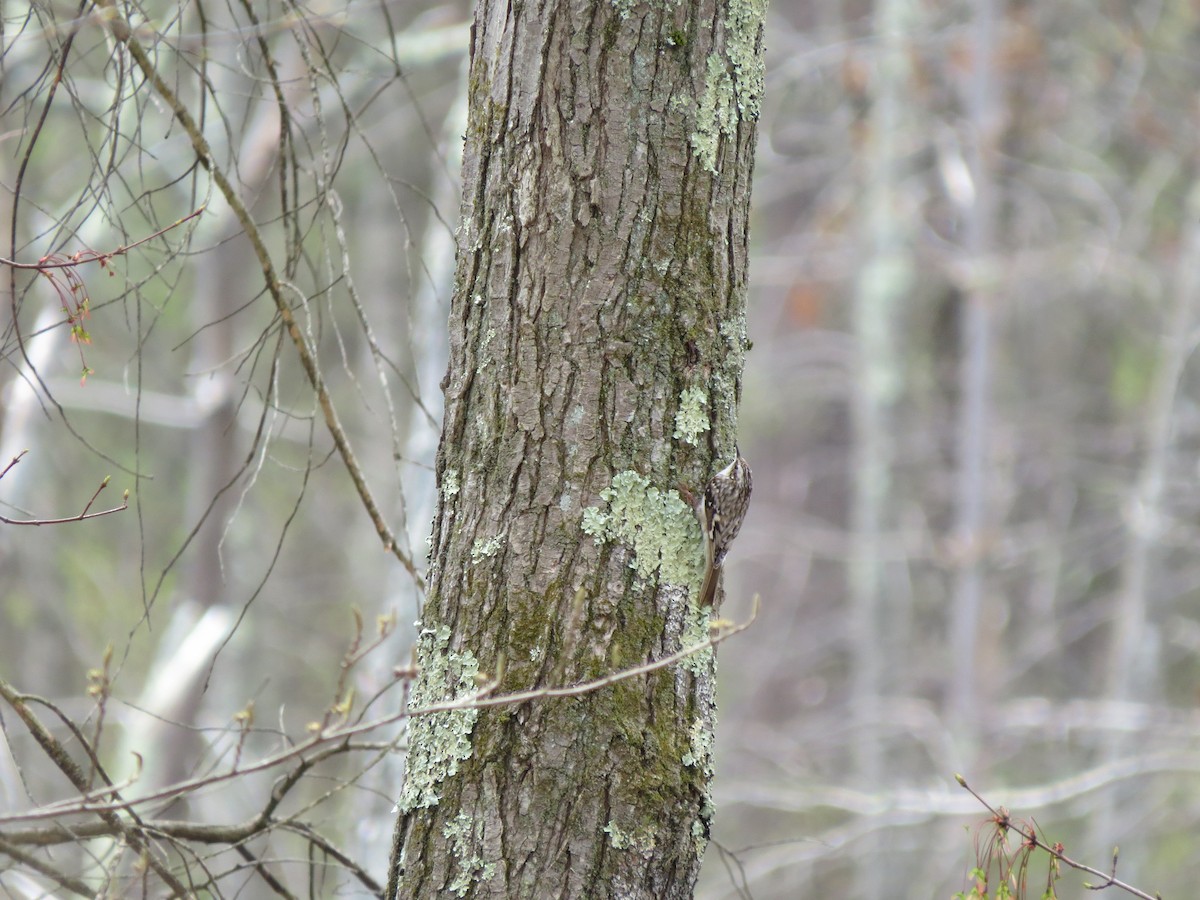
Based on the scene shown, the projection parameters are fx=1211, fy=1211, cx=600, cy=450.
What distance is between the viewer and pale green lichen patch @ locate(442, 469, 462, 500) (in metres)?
1.97

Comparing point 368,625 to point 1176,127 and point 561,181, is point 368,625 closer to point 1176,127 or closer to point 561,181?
point 1176,127

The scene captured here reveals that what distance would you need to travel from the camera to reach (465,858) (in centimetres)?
185

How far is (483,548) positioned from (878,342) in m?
6.34

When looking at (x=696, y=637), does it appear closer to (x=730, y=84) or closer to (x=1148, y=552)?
(x=730, y=84)

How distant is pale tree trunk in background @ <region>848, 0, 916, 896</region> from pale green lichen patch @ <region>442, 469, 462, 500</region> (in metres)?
5.81

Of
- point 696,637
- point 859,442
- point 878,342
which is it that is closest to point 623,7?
point 696,637

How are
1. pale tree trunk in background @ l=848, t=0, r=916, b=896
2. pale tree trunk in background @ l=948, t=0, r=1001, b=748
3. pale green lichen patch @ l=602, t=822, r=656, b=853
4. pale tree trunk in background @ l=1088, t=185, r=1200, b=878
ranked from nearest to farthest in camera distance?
1. pale green lichen patch @ l=602, t=822, r=656, b=853
2. pale tree trunk in background @ l=948, t=0, r=1001, b=748
3. pale tree trunk in background @ l=1088, t=185, r=1200, b=878
4. pale tree trunk in background @ l=848, t=0, r=916, b=896

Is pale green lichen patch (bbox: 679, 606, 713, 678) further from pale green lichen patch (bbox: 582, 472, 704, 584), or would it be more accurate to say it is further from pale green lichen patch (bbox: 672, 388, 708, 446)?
pale green lichen patch (bbox: 672, 388, 708, 446)

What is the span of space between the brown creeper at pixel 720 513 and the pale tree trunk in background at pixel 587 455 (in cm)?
4

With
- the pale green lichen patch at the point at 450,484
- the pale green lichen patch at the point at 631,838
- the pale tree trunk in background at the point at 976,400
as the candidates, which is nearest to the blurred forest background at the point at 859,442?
the pale tree trunk in background at the point at 976,400

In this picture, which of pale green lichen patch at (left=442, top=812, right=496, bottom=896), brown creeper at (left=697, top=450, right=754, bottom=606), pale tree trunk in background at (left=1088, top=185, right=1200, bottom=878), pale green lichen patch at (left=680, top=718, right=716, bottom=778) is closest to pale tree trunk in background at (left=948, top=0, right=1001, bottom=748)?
pale tree trunk in background at (left=1088, top=185, right=1200, bottom=878)

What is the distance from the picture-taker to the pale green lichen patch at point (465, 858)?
1.83 meters

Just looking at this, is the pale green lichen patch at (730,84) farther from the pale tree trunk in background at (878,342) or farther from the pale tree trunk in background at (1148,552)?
the pale tree trunk in background at (878,342)

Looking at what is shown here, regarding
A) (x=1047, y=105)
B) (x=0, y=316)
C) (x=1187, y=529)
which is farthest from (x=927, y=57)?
(x=0, y=316)
